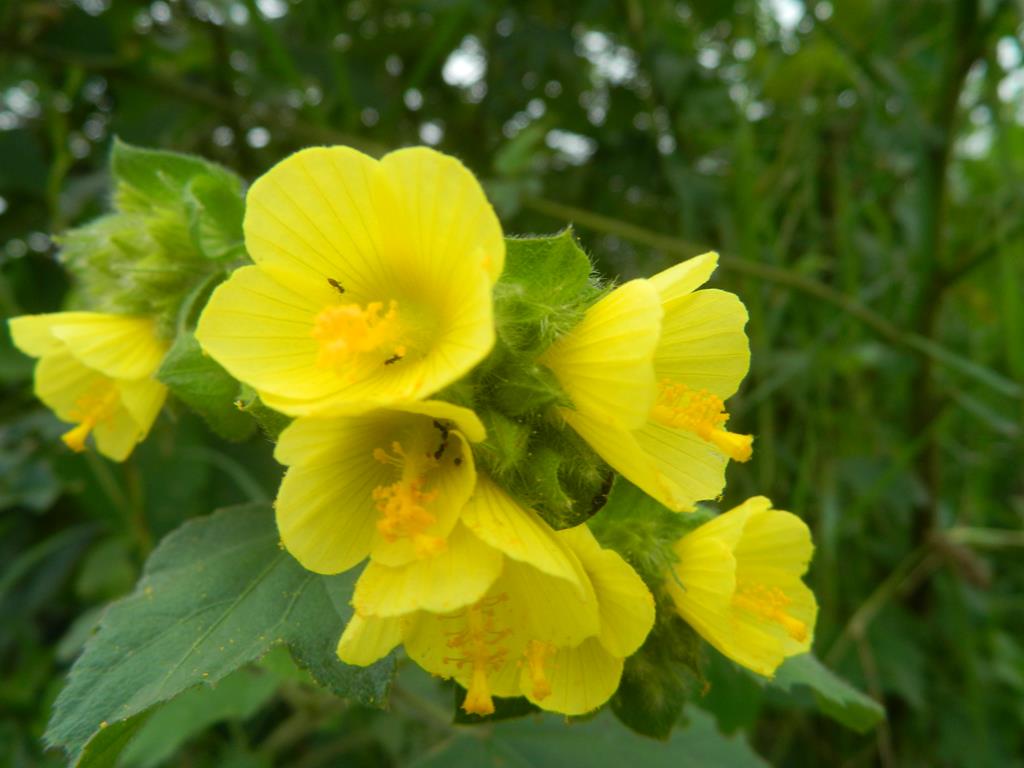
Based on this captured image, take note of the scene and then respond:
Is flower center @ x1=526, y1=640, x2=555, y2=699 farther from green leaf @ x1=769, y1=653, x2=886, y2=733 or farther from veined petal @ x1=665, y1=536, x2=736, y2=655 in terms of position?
green leaf @ x1=769, y1=653, x2=886, y2=733

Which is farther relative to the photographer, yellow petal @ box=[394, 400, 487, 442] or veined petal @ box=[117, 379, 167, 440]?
veined petal @ box=[117, 379, 167, 440]

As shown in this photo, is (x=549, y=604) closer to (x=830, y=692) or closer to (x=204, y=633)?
(x=204, y=633)

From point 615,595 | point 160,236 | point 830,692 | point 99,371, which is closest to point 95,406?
point 99,371

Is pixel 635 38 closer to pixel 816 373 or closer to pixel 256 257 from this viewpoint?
pixel 816 373

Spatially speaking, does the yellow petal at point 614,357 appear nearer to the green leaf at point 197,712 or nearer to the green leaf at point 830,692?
the green leaf at point 830,692

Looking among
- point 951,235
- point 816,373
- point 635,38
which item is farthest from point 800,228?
point 635,38

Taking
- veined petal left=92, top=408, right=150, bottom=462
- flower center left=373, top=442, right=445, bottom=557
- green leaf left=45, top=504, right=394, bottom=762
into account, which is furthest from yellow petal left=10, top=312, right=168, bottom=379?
flower center left=373, top=442, right=445, bottom=557
